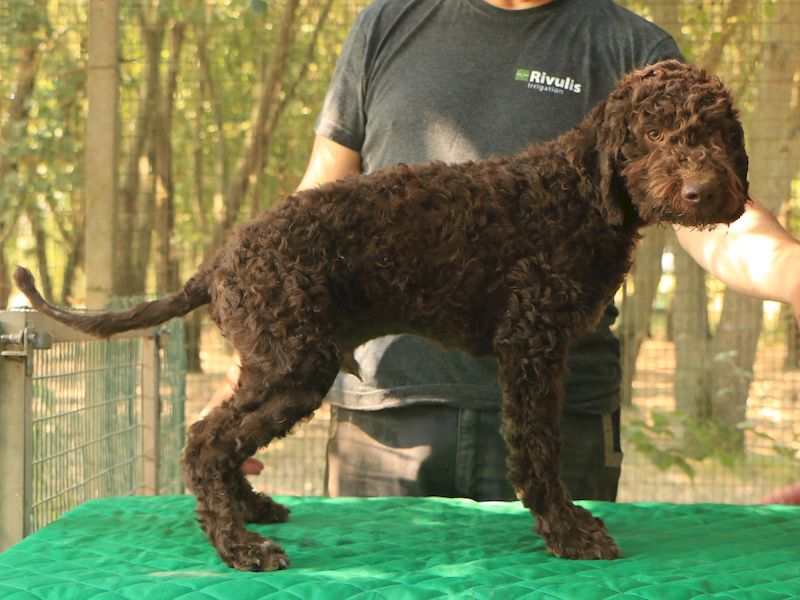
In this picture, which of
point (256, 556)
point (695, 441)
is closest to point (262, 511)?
point (256, 556)

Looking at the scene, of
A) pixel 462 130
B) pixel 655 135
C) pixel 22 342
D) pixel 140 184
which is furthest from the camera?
pixel 140 184

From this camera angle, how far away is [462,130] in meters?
3.11

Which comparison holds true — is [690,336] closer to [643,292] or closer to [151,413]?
[643,292]

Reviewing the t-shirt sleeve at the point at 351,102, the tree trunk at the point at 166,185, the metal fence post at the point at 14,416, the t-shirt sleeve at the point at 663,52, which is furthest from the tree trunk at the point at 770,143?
the metal fence post at the point at 14,416

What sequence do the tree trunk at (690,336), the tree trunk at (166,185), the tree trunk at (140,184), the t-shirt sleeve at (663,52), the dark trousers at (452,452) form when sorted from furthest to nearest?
the tree trunk at (690,336) → the tree trunk at (166,185) → the tree trunk at (140,184) → the dark trousers at (452,452) → the t-shirt sleeve at (663,52)

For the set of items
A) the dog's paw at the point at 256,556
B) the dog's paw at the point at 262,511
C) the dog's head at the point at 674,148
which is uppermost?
the dog's head at the point at 674,148

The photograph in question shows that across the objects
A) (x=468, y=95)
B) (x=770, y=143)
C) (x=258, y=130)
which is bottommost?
(x=468, y=95)

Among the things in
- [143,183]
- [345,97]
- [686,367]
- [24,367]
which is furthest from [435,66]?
[686,367]

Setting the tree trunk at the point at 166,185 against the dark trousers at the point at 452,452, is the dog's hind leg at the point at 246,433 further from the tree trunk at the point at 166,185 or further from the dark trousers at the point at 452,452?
the tree trunk at the point at 166,185

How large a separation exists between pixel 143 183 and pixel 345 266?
3.78 metres

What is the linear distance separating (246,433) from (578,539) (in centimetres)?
85

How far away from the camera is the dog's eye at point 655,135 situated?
221cm

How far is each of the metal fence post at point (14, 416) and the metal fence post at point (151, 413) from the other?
1.11 metres

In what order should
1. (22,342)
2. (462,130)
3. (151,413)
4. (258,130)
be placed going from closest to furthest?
1. (22,342)
2. (462,130)
3. (151,413)
4. (258,130)
